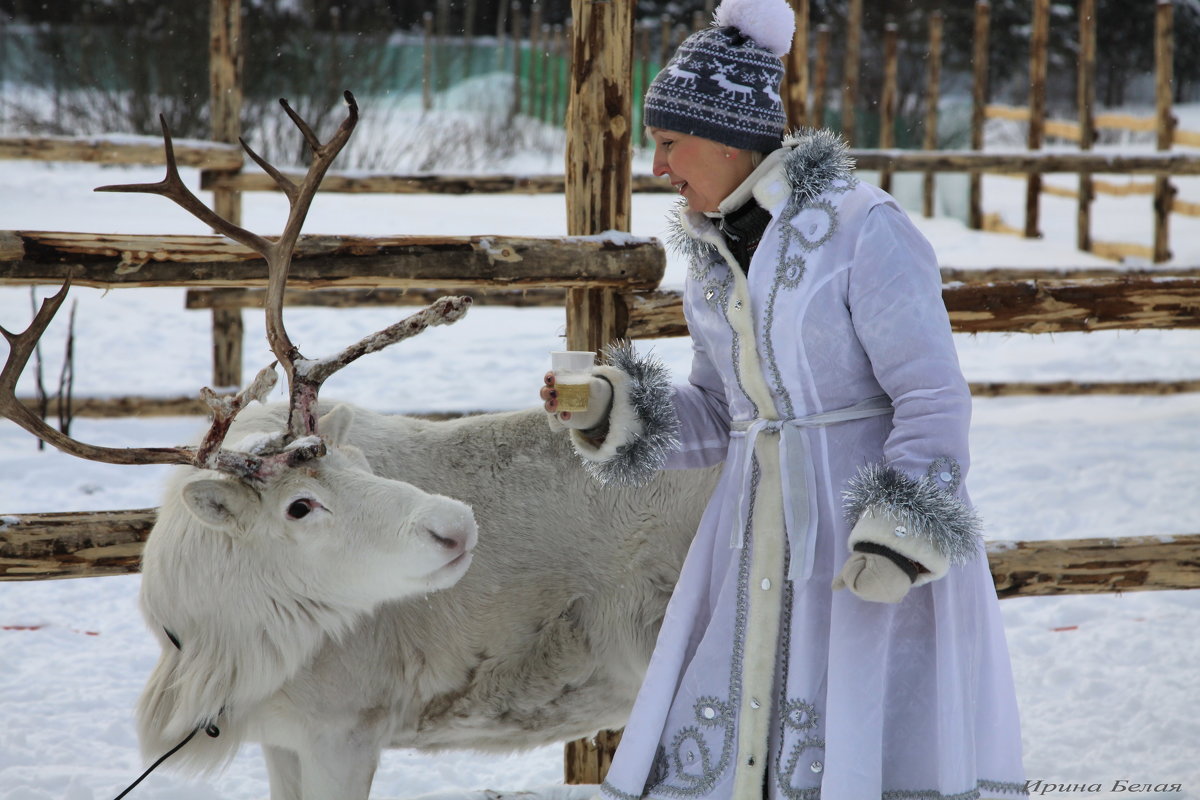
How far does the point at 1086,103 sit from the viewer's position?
38.9ft

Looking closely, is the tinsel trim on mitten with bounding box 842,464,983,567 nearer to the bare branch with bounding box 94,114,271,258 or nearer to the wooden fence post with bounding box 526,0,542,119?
the bare branch with bounding box 94,114,271,258

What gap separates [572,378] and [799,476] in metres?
0.47

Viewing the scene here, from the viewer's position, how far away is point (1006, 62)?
21438mm

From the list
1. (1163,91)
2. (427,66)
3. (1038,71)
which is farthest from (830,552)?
(427,66)

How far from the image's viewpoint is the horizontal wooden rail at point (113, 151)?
21.2 ft

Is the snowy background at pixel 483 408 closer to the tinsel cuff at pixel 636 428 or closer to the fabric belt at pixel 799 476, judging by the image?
the tinsel cuff at pixel 636 428

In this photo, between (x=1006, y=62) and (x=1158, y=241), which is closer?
(x=1158, y=241)

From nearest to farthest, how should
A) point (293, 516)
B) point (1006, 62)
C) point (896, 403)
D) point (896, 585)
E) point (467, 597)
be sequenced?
1. point (896, 585)
2. point (896, 403)
3. point (293, 516)
4. point (467, 597)
5. point (1006, 62)

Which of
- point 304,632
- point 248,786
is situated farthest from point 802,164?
point 248,786

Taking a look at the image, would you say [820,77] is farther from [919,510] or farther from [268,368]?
[919,510]

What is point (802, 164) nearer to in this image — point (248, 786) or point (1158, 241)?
point (248, 786)

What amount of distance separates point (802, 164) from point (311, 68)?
13370 mm

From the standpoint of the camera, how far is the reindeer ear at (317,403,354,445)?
2.51 metres

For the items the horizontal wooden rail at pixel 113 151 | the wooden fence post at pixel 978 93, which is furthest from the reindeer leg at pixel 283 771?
the wooden fence post at pixel 978 93
